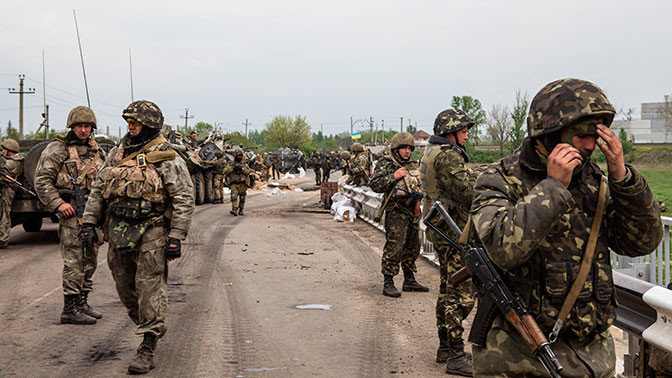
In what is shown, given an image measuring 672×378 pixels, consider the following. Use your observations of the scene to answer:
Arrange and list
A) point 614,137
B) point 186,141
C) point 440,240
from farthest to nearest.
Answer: point 186,141, point 440,240, point 614,137

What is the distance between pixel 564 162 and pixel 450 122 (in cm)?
346

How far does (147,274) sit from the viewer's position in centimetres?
545

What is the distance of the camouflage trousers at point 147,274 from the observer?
17.8ft

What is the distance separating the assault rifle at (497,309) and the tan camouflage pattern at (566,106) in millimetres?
609

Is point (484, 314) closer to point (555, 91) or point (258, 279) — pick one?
point (555, 91)

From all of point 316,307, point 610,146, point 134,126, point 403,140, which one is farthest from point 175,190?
point 610,146

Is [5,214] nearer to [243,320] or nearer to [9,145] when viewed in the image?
[9,145]

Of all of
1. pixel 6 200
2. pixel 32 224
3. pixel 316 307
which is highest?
pixel 6 200

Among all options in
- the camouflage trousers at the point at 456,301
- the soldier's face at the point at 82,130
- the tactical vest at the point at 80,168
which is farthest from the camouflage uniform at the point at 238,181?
the camouflage trousers at the point at 456,301

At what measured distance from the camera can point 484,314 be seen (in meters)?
2.85

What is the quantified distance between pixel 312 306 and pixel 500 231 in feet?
17.5

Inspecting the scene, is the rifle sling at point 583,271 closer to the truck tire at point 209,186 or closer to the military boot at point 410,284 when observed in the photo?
the military boot at point 410,284

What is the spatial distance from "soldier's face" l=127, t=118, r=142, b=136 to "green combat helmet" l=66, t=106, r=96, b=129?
5.67 feet

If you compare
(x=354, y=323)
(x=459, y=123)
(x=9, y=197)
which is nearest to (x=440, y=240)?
(x=459, y=123)
